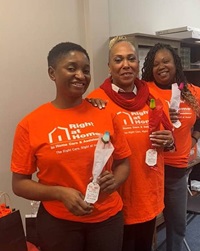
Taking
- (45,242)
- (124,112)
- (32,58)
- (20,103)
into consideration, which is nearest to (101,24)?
(32,58)

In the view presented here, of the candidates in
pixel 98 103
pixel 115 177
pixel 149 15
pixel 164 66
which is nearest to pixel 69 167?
pixel 115 177

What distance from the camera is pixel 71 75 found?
1344 mm

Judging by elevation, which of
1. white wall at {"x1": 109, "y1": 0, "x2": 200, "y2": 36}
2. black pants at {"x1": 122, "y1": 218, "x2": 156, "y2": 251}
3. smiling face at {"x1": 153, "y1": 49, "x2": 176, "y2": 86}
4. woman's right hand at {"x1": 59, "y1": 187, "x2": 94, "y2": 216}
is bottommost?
black pants at {"x1": 122, "y1": 218, "x2": 156, "y2": 251}

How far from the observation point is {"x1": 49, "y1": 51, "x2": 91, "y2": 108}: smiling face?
1.35m

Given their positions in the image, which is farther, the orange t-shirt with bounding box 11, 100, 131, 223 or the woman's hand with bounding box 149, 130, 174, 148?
the woman's hand with bounding box 149, 130, 174, 148

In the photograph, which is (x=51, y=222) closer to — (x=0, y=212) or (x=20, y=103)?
(x=0, y=212)

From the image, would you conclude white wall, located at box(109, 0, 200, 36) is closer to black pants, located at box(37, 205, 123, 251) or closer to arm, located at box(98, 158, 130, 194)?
arm, located at box(98, 158, 130, 194)

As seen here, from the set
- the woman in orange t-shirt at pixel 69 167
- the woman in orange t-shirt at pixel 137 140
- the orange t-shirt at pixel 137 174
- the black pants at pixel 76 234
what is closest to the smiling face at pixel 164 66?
the woman in orange t-shirt at pixel 137 140

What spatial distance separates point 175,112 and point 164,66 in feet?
1.03

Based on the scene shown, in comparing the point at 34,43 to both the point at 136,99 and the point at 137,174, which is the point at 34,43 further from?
the point at 137,174

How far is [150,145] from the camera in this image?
5.33ft

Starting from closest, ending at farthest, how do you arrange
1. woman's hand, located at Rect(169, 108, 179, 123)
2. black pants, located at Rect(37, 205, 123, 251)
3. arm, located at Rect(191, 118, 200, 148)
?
black pants, located at Rect(37, 205, 123, 251) → woman's hand, located at Rect(169, 108, 179, 123) → arm, located at Rect(191, 118, 200, 148)

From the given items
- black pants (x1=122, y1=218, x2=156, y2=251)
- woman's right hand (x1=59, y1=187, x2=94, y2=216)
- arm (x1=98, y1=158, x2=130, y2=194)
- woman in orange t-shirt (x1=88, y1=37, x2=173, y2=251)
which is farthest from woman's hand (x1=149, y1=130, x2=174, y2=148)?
woman's right hand (x1=59, y1=187, x2=94, y2=216)

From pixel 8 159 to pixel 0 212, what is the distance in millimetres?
477
